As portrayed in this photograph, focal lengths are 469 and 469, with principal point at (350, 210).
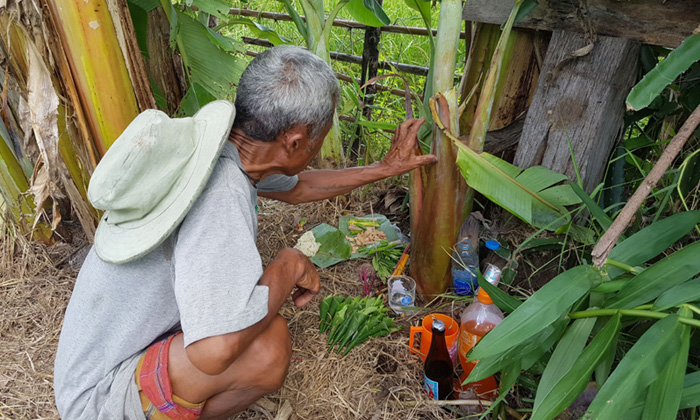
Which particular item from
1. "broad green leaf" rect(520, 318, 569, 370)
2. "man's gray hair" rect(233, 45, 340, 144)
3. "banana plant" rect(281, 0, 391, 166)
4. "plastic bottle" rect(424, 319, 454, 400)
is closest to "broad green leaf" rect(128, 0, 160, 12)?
"banana plant" rect(281, 0, 391, 166)

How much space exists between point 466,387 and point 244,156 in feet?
3.46

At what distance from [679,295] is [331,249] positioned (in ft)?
5.04

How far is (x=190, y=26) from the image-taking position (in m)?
2.05

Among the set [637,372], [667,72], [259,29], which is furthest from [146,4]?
[637,372]

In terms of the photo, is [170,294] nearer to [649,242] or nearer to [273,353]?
[273,353]

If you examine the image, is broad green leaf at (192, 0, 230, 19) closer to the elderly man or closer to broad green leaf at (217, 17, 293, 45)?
broad green leaf at (217, 17, 293, 45)

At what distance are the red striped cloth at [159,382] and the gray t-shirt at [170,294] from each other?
0.06m

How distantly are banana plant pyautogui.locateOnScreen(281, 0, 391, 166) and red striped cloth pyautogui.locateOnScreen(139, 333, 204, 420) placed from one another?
1.53m

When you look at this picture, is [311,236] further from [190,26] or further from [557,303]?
[557,303]

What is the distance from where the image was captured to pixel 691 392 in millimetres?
946

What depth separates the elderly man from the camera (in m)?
1.10

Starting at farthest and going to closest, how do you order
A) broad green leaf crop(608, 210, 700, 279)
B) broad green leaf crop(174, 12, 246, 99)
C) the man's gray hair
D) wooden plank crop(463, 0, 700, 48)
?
broad green leaf crop(174, 12, 246, 99) → wooden plank crop(463, 0, 700, 48) → the man's gray hair → broad green leaf crop(608, 210, 700, 279)

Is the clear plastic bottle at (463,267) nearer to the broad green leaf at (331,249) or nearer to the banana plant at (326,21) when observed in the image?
the broad green leaf at (331,249)

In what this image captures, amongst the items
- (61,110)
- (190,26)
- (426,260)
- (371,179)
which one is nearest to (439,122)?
(371,179)
